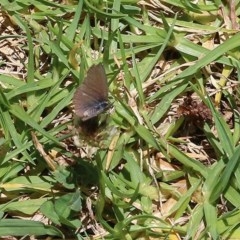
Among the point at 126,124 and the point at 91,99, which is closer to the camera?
the point at 91,99

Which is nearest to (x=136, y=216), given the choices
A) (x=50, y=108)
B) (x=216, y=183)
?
(x=216, y=183)

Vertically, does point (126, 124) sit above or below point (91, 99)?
below

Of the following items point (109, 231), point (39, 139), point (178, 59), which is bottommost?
point (109, 231)

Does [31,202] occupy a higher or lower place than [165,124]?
lower

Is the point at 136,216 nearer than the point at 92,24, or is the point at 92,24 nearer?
the point at 136,216

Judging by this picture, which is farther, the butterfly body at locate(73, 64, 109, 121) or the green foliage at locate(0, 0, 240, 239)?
the green foliage at locate(0, 0, 240, 239)

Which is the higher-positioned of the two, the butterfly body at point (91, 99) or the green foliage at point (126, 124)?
the butterfly body at point (91, 99)

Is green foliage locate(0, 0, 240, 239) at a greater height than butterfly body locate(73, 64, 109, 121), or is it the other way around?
butterfly body locate(73, 64, 109, 121)

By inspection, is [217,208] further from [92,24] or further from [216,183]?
[92,24]

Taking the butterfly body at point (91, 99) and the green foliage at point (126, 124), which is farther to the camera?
the green foliage at point (126, 124)

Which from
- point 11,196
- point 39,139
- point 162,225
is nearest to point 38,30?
point 39,139
